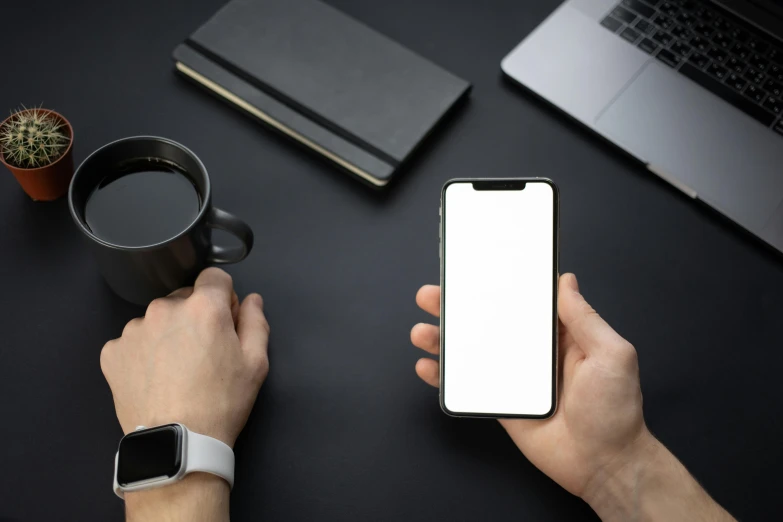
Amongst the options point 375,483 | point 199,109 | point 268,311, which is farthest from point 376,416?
point 199,109

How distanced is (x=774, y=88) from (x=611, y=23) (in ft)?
0.76

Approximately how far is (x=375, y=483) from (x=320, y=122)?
1.46ft

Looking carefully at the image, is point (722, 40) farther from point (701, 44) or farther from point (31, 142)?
point (31, 142)

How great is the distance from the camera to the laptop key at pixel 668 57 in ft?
3.27

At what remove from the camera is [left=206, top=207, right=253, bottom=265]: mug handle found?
74 cm

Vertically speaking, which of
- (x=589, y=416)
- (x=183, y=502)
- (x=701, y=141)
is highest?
(x=701, y=141)

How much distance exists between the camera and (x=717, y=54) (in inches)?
39.1

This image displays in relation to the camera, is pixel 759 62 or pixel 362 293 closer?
pixel 362 293

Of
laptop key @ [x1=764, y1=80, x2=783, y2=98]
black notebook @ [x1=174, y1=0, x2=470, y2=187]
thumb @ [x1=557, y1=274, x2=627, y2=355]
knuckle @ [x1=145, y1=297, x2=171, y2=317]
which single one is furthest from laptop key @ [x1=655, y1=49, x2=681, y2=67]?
knuckle @ [x1=145, y1=297, x2=171, y2=317]

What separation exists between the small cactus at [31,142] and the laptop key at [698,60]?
2.64 feet

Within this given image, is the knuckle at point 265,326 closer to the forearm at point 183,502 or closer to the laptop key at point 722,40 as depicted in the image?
the forearm at point 183,502

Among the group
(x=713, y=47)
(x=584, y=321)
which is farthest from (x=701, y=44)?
(x=584, y=321)

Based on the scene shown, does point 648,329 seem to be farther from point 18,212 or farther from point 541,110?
point 18,212

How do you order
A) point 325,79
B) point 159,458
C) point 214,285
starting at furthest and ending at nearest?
point 325,79
point 214,285
point 159,458
